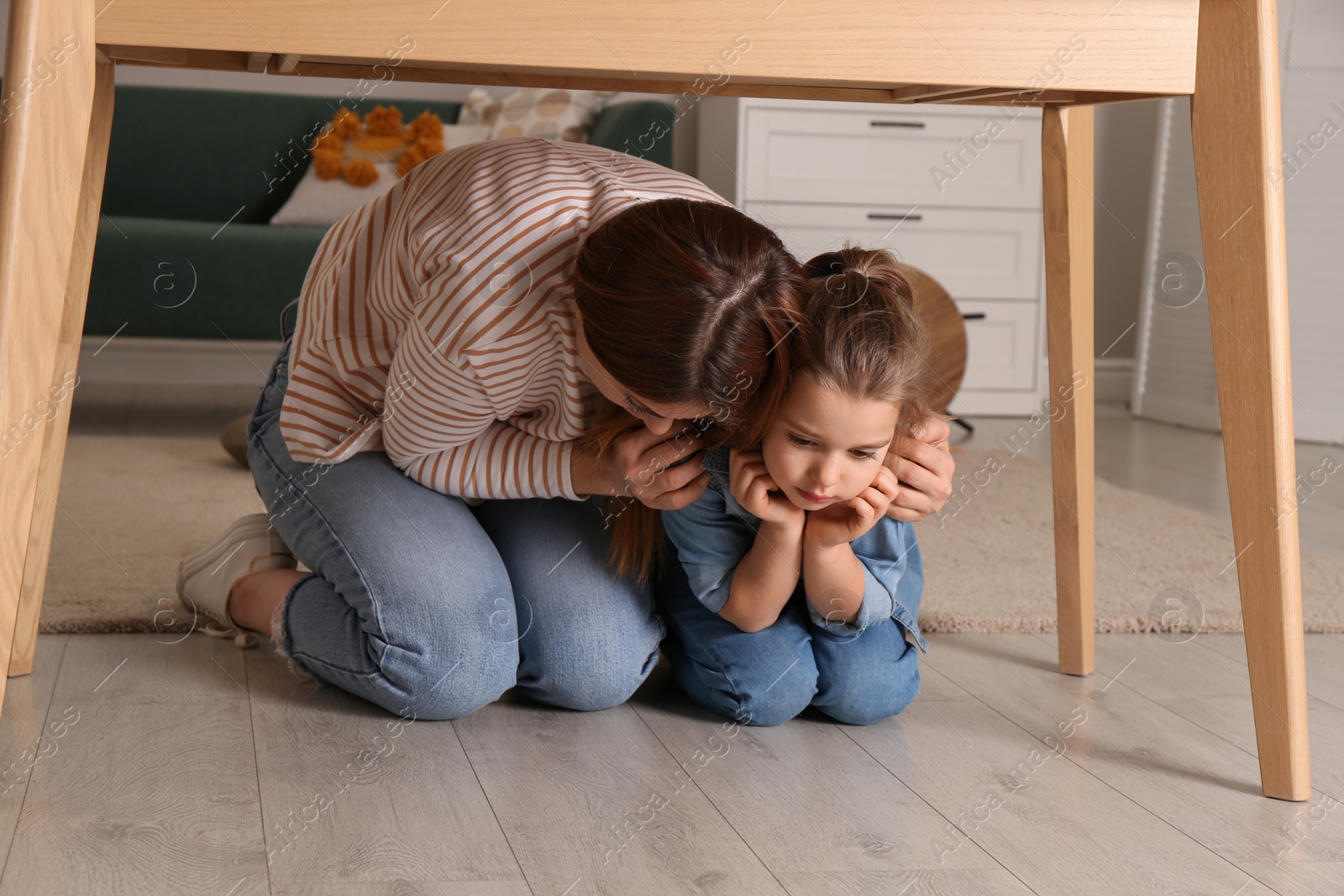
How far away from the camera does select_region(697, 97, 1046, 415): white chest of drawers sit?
296 cm

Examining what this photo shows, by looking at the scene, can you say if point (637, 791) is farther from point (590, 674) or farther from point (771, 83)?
point (771, 83)

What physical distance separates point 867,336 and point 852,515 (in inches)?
6.1

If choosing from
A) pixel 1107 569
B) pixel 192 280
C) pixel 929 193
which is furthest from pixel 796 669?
pixel 929 193

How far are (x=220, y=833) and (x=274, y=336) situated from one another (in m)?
1.78

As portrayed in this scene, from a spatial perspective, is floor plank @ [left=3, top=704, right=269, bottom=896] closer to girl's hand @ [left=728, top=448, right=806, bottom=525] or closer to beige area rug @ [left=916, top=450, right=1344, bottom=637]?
girl's hand @ [left=728, top=448, right=806, bottom=525]

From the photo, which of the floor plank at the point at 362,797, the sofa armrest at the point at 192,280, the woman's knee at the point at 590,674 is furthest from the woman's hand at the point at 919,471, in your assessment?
the sofa armrest at the point at 192,280

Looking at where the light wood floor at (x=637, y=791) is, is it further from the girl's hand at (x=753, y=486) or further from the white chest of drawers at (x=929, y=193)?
the white chest of drawers at (x=929, y=193)

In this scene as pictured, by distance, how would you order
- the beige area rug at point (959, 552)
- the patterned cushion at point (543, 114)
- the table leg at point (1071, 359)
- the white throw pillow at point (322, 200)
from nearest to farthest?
the table leg at point (1071, 359), the beige area rug at point (959, 552), the white throw pillow at point (322, 200), the patterned cushion at point (543, 114)

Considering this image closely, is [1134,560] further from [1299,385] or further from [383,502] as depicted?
[1299,385]

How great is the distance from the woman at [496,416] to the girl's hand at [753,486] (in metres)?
0.04

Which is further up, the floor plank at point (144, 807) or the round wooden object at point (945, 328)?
the floor plank at point (144, 807)

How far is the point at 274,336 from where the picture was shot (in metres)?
2.40

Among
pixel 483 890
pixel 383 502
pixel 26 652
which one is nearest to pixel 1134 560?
pixel 383 502

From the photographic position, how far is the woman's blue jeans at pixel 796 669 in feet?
3.26
